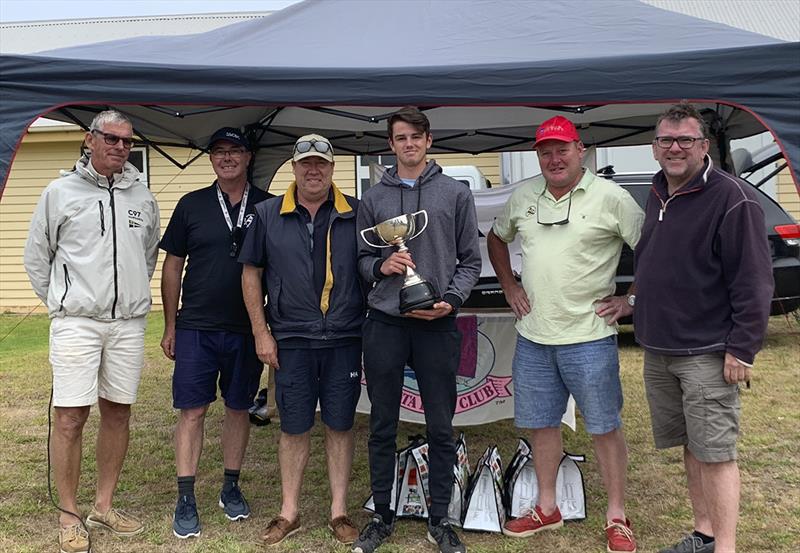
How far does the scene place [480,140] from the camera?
5969mm

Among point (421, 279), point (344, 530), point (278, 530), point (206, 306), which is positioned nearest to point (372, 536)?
point (344, 530)

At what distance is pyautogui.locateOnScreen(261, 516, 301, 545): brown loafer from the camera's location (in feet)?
10.9

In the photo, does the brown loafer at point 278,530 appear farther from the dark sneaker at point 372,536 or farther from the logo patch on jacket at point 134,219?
the logo patch on jacket at point 134,219

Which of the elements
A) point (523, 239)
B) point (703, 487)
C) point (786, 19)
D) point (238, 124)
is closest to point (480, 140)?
point (238, 124)

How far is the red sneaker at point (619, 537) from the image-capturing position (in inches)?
126

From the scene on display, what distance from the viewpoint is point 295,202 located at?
10.8 ft

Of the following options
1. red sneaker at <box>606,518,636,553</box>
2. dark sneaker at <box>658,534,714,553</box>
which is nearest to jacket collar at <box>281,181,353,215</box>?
red sneaker at <box>606,518,636,553</box>

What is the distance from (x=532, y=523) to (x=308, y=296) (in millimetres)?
1482

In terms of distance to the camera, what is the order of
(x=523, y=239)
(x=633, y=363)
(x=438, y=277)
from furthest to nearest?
1. (x=633, y=363)
2. (x=523, y=239)
3. (x=438, y=277)

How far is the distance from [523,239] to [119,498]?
251cm

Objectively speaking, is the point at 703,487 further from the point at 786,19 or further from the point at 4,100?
the point at 786,19

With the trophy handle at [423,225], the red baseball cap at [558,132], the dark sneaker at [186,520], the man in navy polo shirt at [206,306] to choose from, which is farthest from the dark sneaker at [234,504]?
the red baseball cap at [558,132]

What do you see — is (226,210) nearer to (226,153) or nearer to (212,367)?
(226,153)

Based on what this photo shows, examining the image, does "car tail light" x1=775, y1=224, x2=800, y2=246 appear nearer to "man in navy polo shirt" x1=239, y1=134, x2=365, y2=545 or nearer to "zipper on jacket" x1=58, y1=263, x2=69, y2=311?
"man in navy polo shirt" x1=239, y1=134, x2=365, y2=545
